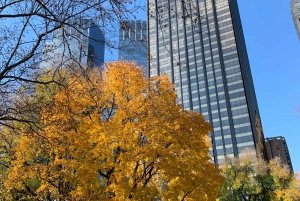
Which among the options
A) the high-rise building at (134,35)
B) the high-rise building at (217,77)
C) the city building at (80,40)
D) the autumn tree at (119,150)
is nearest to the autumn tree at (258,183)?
the autumn tree at (119,150)

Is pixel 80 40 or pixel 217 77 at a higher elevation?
pixel 217 77

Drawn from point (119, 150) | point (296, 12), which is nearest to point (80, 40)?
point (119, 150)

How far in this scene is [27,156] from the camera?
10531mm

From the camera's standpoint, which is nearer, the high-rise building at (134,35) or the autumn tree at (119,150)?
the high-rise building at (134,35)

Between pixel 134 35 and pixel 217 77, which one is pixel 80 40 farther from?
pixel 217 77

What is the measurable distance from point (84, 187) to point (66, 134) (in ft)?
Result: 6.86

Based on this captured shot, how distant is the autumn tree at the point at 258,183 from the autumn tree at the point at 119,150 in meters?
13.9

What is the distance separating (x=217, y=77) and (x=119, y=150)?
73.5 m

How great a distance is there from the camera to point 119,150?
457 inches

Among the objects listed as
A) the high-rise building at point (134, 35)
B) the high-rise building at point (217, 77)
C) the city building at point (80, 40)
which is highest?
the high-rise building at point (217, 77)

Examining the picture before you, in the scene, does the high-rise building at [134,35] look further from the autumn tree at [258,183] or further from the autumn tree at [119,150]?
the autumn tree at [258,183]

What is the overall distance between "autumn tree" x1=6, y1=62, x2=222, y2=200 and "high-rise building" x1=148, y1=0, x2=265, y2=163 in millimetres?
57567

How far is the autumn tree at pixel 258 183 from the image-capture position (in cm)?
2483

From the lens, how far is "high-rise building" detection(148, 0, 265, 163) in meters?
71.4
